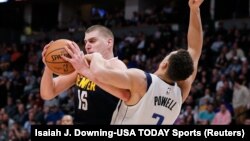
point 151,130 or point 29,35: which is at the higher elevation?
point 151,130

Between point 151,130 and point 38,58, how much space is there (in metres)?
14.9

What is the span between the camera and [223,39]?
13914 mm

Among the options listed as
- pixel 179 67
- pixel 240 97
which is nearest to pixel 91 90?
pixel 179 67

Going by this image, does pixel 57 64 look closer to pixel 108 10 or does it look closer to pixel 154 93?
pixel 154 93

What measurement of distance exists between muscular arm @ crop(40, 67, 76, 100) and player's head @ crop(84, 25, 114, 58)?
0.32 metres

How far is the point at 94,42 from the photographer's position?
450cm

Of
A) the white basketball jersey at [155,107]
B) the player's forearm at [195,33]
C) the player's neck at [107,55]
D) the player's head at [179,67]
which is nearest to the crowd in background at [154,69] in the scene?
the player's forearm at [195,33]

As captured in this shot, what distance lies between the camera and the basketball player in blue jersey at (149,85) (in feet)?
12.4

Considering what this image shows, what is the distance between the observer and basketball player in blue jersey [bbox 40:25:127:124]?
4.36 m

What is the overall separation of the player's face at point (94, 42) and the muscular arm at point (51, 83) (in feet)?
1.03

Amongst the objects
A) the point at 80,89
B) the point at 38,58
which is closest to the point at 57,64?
the point at 80,89

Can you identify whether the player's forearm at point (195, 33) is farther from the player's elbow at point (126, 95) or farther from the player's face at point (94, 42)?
the player's elbow at point (126, 95)

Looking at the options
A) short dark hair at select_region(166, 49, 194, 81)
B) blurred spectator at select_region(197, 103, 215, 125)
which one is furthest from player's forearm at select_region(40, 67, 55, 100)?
blurred spectator at select_region(197, 103, 215, 125)

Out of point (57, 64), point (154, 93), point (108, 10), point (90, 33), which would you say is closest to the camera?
point (154, 93)
